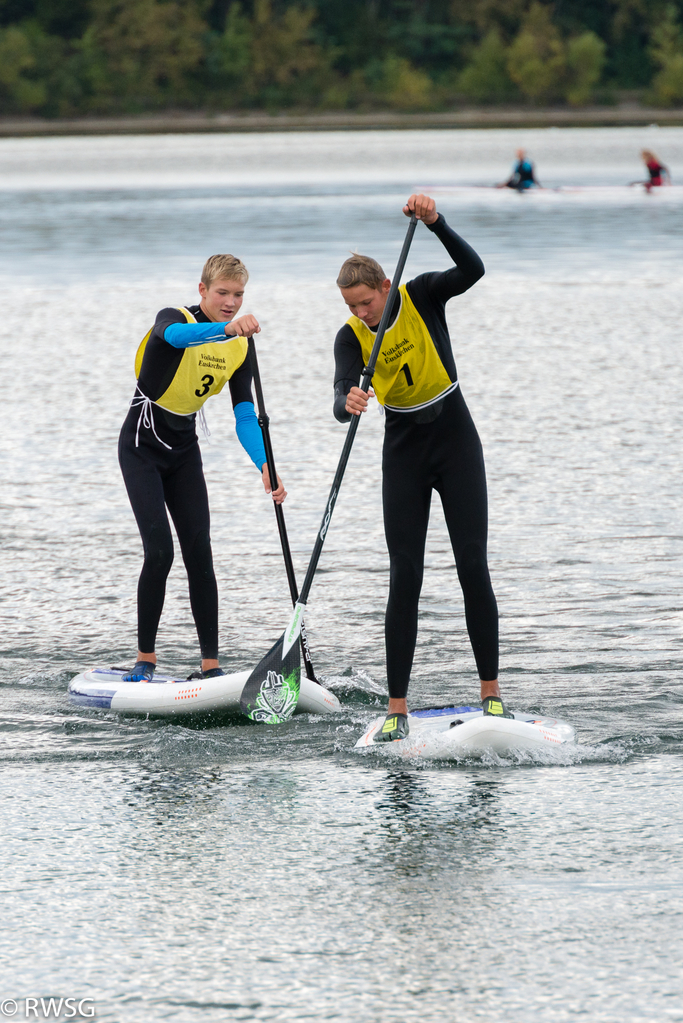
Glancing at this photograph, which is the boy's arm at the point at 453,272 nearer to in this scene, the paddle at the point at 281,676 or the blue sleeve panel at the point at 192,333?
the paddle at the point at 281,676

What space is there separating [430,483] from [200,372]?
1149 mm

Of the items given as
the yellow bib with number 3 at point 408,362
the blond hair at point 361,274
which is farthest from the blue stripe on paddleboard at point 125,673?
the blond hair at point 361,274

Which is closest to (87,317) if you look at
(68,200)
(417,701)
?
(417,701)

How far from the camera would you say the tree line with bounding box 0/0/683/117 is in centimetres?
10556

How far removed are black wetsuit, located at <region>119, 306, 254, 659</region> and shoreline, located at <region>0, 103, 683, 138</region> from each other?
99.0 meters

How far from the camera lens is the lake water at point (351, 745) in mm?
3928

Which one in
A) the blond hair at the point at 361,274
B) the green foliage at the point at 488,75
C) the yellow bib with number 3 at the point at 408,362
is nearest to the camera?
the blond hair at the point at 361,274

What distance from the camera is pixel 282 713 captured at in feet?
19.3

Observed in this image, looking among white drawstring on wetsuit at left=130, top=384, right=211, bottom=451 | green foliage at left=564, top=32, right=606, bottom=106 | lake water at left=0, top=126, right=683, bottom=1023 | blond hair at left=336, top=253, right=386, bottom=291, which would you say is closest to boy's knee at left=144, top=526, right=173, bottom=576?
white drawstring on wetsuit at left=130, top=384, right=211, bottom=451

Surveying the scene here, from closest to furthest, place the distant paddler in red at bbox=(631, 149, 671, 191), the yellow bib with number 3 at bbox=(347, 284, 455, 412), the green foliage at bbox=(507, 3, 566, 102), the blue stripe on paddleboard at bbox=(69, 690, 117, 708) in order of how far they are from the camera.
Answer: the yellow bib with number 3 at bbox=(347, 284, 455, 412) < the blue stripe on paddleboard at bbox=(69, 690, 117, 708) < the distant paddler in red at bbox=(631, 149, 671, 191) < the green foliage at bbox=(507, 3, 566, 102)

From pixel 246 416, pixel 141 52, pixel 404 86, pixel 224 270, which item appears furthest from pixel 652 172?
pixel 141 52

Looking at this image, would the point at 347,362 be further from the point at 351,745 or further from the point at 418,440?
the point at 351,745

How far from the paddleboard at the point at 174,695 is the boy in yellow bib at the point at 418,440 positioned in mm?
426

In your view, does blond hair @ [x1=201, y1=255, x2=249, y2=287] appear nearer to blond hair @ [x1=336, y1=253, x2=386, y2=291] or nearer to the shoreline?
blond hair @ [x1=336, y1=253, x2=386, y2=291]
